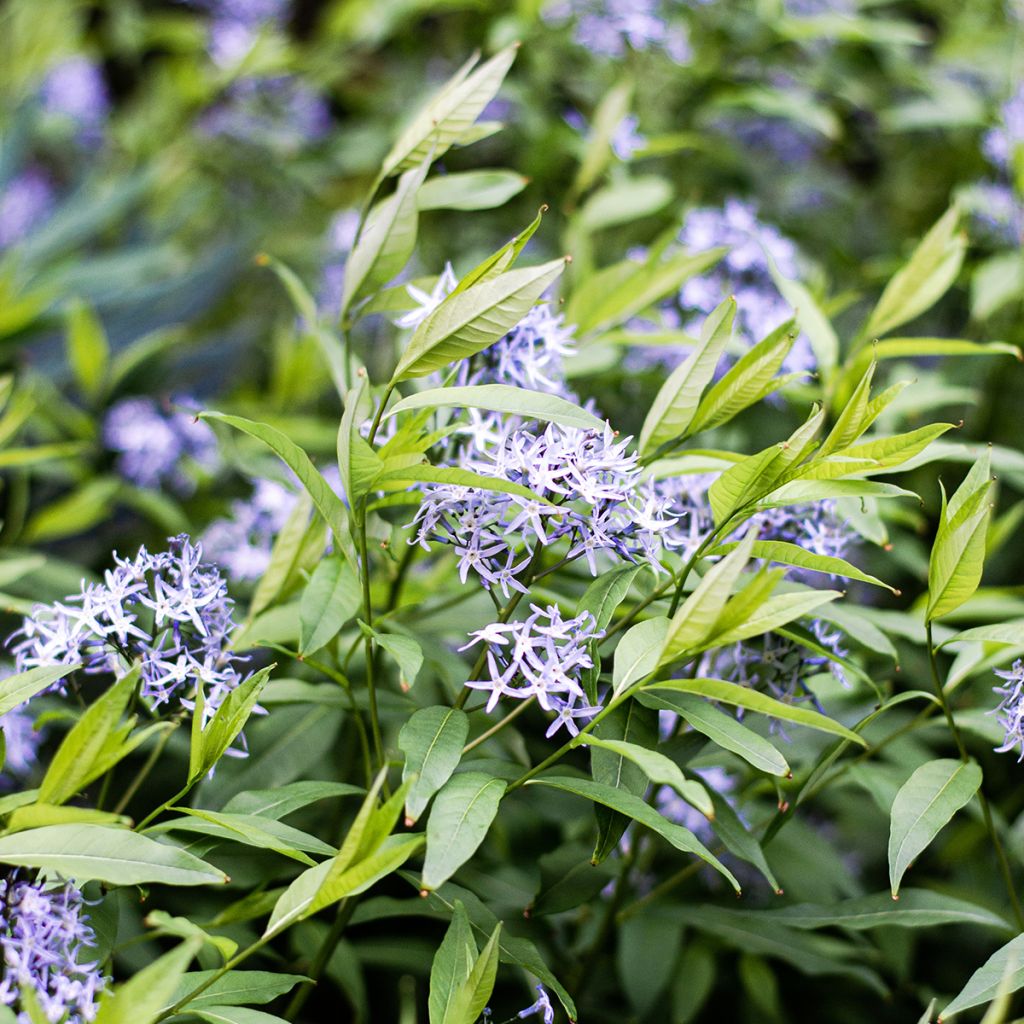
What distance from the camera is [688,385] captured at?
0.56m

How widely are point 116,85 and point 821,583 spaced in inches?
91.1

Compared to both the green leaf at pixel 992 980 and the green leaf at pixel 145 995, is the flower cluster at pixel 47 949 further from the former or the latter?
the green leaf at pixel 992 980

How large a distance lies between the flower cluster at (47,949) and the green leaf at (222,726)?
0.08 metres

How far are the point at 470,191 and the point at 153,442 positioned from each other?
22.5 inches

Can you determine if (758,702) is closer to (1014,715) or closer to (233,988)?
(1014,715)

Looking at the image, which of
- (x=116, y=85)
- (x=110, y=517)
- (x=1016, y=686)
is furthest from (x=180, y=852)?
(x=116, y=85)

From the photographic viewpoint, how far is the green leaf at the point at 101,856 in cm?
44

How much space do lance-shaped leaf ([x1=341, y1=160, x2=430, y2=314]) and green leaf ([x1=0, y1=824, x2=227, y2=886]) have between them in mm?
312

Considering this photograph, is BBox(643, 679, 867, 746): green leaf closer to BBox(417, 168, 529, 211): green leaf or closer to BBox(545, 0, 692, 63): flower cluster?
BBox(417, 168, 529, 211): green leaf

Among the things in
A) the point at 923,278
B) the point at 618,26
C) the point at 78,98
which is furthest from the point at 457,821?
the point at 78,98

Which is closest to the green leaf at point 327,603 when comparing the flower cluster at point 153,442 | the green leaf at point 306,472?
the green leaf at point 306,472

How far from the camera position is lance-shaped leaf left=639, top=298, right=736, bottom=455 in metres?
0.55

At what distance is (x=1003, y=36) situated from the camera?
1406 millimetres

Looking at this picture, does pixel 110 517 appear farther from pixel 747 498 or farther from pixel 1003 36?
pixel 1003 36
